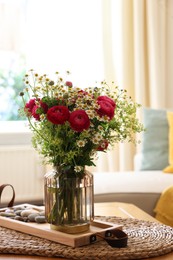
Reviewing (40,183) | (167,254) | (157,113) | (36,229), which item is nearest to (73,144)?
(36,229)

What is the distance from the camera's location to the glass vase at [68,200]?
1.83 metres

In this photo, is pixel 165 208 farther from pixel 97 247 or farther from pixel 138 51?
pixel 138 51

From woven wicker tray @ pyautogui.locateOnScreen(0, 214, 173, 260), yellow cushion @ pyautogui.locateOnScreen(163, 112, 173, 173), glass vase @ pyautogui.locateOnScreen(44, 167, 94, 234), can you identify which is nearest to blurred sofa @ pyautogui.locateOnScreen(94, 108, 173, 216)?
yellow cushion @ pyautogui.locateOnScreen(163, 112, 173, 173)

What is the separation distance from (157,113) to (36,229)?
209 cm

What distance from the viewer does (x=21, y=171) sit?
4.46 metres

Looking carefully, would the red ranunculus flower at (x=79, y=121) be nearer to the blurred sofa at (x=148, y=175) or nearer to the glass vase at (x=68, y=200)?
the glass vase at (x=68, y=200)

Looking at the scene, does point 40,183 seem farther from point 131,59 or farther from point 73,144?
point 73,144

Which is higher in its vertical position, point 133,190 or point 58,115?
point 58,115

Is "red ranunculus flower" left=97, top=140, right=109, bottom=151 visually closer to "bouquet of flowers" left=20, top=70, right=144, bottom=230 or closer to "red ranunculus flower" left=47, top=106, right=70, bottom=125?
"bouquet of flowers" left=20, top=70, right=144, bottom=230

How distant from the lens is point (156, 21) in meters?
4.46

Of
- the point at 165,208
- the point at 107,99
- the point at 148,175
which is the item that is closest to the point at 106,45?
the point at 148,175

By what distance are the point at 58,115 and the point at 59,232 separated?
0.39 meters

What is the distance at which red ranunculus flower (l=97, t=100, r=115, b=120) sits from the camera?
178 cm

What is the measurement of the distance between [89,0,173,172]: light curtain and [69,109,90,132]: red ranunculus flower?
274cm
